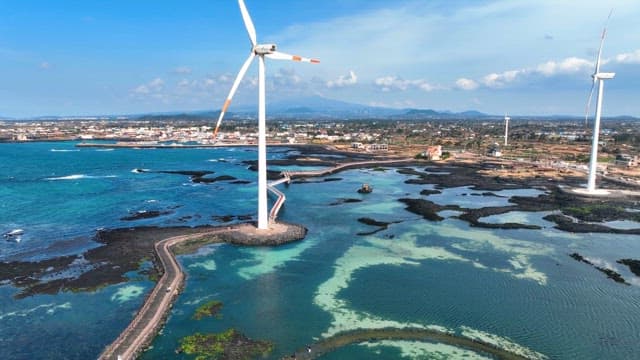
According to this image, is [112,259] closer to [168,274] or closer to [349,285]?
[168,274]

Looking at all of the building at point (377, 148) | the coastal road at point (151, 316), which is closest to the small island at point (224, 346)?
the coastal road at point (151, 316)

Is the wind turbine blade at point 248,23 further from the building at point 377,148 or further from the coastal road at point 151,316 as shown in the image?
the building at point 377,148

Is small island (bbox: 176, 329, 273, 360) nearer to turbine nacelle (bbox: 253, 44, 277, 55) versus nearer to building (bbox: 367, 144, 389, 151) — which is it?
turbine nacelle (bbox: 253, 44, 277, 55)

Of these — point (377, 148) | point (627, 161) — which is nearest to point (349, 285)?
point (627, 161)

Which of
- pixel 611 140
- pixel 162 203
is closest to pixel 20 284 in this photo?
pixel 162 203

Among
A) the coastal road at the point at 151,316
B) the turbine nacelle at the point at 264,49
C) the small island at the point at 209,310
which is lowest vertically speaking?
the small island at the point at 209,310

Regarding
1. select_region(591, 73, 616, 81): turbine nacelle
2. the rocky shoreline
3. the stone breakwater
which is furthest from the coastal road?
select_region(591, 73, 616, 81): turbine nacelle

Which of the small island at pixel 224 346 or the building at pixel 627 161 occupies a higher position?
the building at pixel 627 161

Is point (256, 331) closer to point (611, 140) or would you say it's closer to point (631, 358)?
point (631, 358)
